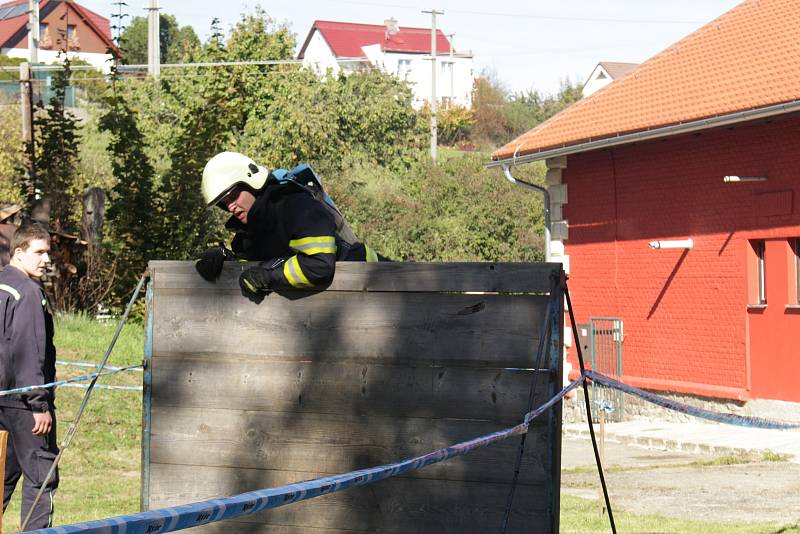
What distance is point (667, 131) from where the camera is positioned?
1634 cm

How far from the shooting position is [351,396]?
4.95 metres

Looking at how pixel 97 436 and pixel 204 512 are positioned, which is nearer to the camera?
pixel 204 512

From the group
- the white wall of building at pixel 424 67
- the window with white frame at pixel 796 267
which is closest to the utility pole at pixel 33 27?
the window with white frame at pixel 796 267

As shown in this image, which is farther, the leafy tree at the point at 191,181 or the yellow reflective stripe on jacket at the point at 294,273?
the leafy tree at the point at 191,181

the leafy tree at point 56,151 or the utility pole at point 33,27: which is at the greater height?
the utility pole at point 33,27

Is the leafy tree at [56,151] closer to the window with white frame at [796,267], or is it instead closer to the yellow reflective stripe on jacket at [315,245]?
the window with white frame at [796,267]

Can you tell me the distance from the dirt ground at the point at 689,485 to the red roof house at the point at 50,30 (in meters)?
67.6

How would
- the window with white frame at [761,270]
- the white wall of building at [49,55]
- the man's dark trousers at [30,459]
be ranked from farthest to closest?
the white wall of building at [49,55] < the window with white frame at [761,270] < the man's dark trousers at [30,459]

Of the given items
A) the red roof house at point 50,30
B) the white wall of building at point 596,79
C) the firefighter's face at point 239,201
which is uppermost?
the red roof house at point 50,30

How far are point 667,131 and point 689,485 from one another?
668cm

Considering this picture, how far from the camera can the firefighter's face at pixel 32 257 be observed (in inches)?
262

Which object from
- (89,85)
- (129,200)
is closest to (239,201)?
(129,200)

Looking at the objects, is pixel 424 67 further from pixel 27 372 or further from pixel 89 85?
pixel 27 372

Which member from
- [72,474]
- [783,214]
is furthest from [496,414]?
[783,214]
